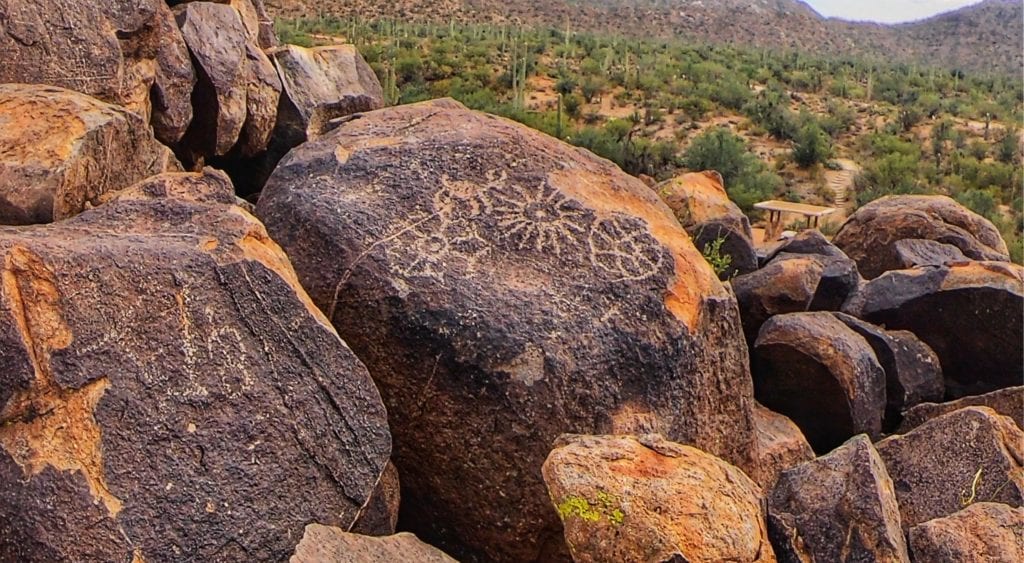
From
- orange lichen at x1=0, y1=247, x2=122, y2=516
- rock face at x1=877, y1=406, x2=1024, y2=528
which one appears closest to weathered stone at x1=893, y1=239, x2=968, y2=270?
rock face at x1=877, y1=406, x2=1024, y2=528

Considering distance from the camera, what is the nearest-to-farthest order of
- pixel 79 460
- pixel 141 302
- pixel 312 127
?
pixel 79 460 < pixel 141 302 < pixel 312 127

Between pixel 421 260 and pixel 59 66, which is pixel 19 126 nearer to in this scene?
pixel 59 66

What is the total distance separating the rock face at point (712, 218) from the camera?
7.27 metres

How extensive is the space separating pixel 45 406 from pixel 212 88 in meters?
4.20

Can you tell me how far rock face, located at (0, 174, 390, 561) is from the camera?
109 inches

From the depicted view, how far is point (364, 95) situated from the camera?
7949mm

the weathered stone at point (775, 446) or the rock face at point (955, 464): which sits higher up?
the rock face at point (955, 464)

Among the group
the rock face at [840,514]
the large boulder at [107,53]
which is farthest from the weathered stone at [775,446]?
the large boulder at [107,53]

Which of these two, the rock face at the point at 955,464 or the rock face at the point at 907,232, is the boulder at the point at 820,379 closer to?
the rock face at the point at 955,464

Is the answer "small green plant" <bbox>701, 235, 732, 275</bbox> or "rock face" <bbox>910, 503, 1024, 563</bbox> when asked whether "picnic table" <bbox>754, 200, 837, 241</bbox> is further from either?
"rock face" <bbox>910, 503, 1024, 563</bbox>

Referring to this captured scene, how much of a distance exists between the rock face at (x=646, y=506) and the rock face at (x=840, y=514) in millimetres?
184

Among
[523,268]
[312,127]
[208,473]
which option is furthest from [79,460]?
[312,127]

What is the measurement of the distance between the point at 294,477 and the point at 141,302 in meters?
0.71

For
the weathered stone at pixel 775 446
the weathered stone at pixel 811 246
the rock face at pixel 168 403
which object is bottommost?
the weathered stone at pixel 811 246
